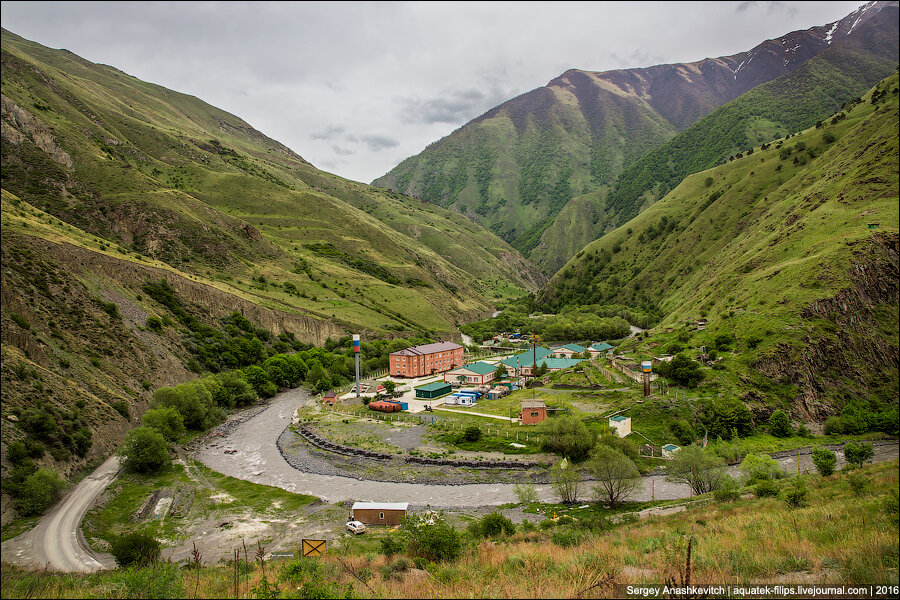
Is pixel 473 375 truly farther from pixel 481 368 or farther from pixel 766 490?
pixel 766 490

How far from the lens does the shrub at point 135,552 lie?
21078mm

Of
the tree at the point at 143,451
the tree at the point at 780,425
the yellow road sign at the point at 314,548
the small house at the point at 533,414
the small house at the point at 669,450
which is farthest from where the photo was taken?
the small house at the point at 533,414

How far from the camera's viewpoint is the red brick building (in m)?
85.4

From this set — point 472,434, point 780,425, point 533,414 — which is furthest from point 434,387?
point 780,425

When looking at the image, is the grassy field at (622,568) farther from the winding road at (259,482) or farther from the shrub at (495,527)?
the winding road at (259,482)

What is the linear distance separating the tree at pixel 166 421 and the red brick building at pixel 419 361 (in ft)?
135

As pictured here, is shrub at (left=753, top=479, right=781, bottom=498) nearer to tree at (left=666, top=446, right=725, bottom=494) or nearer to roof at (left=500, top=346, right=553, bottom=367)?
tree at (left=666, top=446, right=725, bottom=494)

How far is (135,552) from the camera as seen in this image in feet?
70.9

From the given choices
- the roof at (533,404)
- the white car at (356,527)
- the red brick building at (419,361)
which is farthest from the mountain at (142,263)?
the roof at (533,404)

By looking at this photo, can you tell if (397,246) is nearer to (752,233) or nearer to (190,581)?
(752,233)

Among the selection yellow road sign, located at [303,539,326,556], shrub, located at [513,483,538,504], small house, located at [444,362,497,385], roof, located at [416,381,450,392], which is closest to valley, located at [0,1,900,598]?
shrub, located at [513,483,538,504]

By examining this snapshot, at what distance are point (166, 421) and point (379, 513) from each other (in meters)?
26.2

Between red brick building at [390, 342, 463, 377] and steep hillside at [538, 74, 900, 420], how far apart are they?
33.1 m

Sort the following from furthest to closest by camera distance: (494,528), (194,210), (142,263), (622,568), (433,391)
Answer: (194,210) → (142,263) → (433,391) → (494,528) → (622,568)
